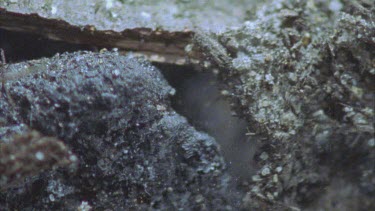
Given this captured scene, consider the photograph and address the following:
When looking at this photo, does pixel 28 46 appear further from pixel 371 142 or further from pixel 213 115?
pixel 371 142

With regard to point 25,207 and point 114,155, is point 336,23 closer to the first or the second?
point 114,155

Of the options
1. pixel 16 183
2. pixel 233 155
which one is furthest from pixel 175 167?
pixel 16 183

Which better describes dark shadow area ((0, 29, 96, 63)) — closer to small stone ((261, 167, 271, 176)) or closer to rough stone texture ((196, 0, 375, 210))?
rough stone texture ((196, 0, 375, 210))

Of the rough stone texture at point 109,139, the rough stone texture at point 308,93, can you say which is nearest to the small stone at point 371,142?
the rough stone texture at point 308,93

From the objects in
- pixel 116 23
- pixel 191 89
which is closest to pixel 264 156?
pixel 191 89

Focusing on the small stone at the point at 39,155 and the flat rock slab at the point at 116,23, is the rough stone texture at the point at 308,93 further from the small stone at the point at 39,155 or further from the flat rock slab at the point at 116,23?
the small stone at the point at 39,155
